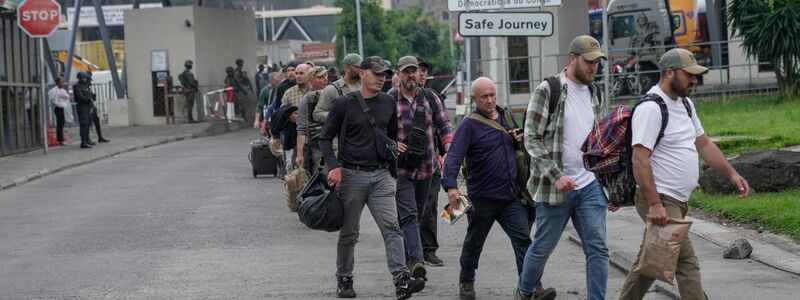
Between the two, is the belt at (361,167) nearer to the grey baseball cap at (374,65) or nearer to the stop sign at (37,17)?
the grey baseball cap at (374,65)

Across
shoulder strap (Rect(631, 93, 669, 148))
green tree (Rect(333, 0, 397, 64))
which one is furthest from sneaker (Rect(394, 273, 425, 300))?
green tree (Rect(333, 0, 397, 64))

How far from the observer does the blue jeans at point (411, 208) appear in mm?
9885

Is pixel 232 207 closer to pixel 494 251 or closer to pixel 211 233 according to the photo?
pixel 211 233

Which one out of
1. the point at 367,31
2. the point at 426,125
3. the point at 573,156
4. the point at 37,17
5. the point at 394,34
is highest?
the point at 367,31

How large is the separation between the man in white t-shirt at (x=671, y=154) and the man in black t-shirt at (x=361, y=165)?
2.37 metres

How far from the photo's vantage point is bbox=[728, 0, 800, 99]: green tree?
24891 mm

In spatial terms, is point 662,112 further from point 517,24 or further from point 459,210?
point 517,24

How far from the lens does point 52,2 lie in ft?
85.4

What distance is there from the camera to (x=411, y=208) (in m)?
10.0

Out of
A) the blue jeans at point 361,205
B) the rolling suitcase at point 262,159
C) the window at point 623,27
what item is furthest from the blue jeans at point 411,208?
the window at point 623,27

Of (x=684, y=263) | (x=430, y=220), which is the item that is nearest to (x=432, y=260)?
(x=430, y=220)

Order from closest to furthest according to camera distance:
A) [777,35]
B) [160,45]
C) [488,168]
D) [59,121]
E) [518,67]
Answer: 1. [488,168]
2. [777,35]
3. [59,121]
4. [518,67]
5. [160,45]

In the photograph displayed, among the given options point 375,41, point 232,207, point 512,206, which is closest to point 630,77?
point 232,207

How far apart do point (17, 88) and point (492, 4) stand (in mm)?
→ 14160
